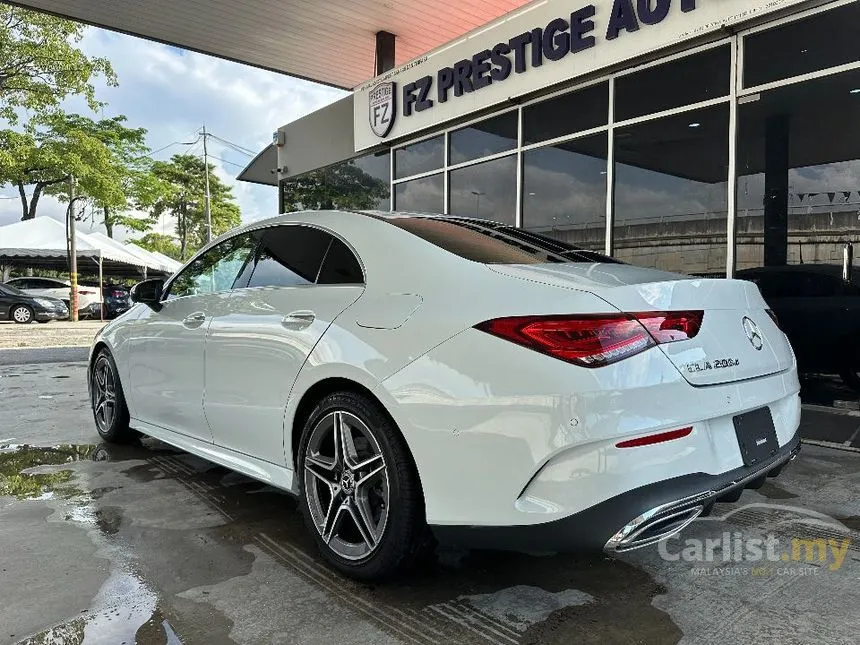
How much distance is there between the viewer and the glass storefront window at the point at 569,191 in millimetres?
6953

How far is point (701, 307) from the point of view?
7.06 feet

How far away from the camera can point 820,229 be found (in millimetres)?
5086

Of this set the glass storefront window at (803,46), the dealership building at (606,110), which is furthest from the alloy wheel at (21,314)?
the glass storefront window at (803,46)

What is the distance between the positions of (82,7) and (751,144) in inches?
354

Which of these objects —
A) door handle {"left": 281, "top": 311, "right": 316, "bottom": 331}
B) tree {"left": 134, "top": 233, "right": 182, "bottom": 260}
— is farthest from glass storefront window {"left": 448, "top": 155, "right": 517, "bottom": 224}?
tree {"left": 134, "top": 233, "right": 182, "bottom": 260}

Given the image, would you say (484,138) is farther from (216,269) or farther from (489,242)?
(489,242)

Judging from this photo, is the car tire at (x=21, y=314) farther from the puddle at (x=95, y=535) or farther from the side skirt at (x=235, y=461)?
the side skirt at (x=235, y=461)

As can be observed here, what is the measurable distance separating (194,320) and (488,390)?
2.06 meters

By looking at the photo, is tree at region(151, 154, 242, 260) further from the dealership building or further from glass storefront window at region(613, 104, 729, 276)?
glass storefront window at region(613, 104, 729, 276)

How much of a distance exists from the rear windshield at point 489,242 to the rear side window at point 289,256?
15.0 inches

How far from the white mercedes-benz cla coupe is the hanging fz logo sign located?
6873 mm

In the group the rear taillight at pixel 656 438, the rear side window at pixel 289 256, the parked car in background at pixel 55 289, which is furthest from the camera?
the parked car in background at pixel 55 289

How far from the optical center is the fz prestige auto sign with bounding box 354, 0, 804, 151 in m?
5.75
